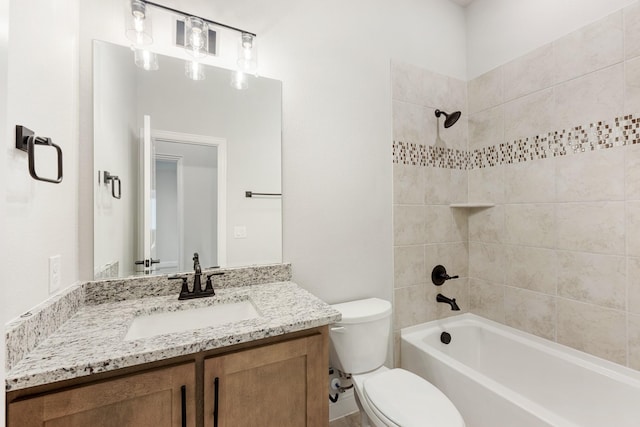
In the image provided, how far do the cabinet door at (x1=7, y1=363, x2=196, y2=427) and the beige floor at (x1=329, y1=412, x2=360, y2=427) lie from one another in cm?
116

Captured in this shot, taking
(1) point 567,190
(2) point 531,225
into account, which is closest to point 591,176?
(1) point 567,190

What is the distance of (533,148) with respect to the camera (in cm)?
182

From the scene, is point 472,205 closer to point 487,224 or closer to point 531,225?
point 487,224

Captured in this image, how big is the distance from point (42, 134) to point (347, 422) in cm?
203

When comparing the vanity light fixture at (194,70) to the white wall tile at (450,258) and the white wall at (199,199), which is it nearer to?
the white wall at (199,199)

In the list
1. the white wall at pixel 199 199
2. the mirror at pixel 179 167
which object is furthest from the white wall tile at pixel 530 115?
the white wall at pixel 199 199

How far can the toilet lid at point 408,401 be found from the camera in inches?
44.9

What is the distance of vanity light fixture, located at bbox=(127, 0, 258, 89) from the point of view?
1.27m

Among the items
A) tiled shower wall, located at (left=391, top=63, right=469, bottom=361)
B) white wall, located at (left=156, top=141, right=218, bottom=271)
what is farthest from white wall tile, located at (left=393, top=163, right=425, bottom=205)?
white wall, located at (left=156, top=141, right=218, bottom=271)

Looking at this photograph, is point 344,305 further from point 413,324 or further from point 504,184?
point 504,184

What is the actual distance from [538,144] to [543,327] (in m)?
1.14

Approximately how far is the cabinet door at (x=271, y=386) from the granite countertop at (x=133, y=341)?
0.07 metres

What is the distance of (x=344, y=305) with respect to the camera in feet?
5.49

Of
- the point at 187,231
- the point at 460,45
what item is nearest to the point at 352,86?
the point at 460,45
